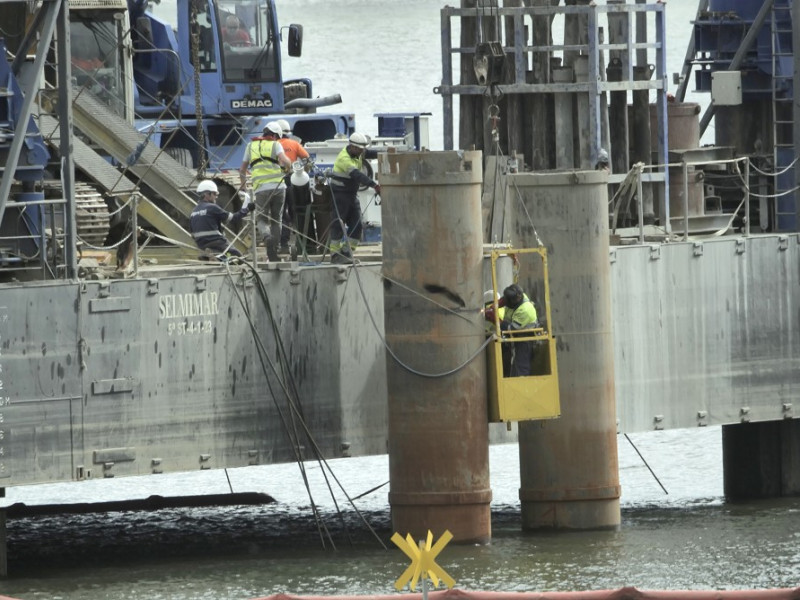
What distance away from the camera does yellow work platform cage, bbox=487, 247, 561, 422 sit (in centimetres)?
2014

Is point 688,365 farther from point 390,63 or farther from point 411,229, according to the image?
point 390,63

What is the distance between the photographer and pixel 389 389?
20422 millimetres

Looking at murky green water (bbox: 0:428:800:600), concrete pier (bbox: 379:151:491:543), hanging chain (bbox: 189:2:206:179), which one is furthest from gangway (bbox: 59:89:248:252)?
concrete pier (bbox: 379:151:491:543)

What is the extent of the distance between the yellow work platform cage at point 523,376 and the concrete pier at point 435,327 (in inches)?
6.2

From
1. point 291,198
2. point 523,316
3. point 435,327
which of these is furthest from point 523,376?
point 291,198

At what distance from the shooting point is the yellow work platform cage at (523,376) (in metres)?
20.1

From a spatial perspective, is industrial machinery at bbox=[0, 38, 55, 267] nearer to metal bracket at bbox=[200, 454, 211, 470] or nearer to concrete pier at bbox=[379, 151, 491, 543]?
metal bracket at bbox=[200, 454, 211, 470]

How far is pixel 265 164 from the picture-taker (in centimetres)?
2409

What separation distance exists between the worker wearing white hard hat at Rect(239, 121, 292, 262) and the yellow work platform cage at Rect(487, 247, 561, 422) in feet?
13.6

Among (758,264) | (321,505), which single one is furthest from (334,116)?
(758,264)

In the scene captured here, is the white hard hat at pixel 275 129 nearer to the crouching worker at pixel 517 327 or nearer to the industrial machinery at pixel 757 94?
the crouching worker at pixel 517 327

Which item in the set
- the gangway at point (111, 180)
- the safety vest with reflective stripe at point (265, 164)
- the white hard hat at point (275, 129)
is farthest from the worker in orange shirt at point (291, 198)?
the gangway at point (111, 180)

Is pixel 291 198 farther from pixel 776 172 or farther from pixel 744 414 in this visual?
pixel 776 172

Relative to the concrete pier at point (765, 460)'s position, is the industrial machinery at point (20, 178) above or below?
above
